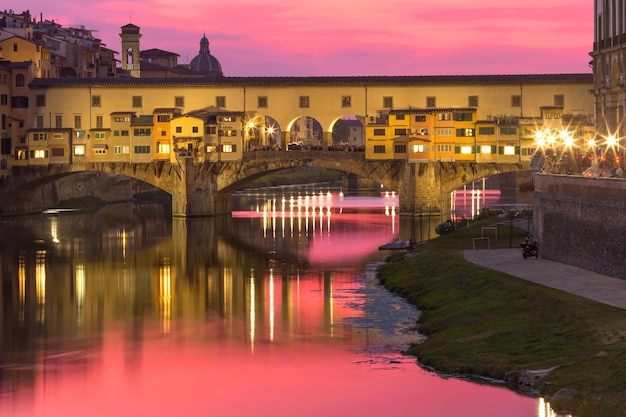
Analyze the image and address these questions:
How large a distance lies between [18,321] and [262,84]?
210ft

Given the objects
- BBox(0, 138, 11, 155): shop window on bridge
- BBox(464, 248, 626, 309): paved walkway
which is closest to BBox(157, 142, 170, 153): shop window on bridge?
BBox(0, 138, 11, 155): shop window on bridge

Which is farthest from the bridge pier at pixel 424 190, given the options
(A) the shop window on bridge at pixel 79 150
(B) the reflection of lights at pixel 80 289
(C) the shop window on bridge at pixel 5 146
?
(B) the reflection of lights at pixel 80 289

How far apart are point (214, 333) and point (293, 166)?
212 ft

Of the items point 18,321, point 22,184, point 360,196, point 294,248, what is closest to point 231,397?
point 18,321

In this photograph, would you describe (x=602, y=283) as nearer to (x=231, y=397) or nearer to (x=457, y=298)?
(x=457, y=298)

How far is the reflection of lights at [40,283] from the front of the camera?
168ft

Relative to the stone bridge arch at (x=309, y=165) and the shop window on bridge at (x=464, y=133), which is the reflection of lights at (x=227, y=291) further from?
the shop window on bridge at (x=464, y=133)

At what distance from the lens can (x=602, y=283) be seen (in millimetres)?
42438

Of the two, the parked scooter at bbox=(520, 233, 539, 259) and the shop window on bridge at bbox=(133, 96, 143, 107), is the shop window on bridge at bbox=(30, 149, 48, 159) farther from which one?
the parked scooter at bbox=(520, 233, 539, 259)

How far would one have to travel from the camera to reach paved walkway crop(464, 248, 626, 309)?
3994 cm

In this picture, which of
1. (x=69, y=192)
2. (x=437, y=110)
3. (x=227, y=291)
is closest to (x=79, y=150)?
(x=69, y=192)

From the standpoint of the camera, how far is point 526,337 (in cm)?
3625

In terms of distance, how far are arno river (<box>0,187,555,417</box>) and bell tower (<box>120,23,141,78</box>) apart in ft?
262

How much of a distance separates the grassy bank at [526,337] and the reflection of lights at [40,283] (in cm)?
1501
